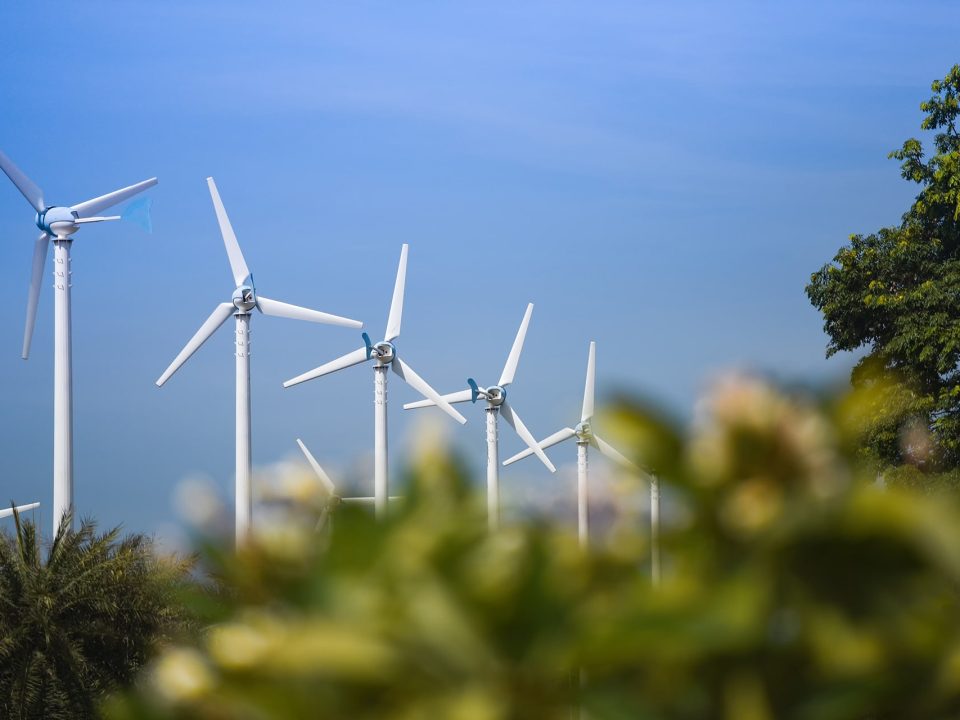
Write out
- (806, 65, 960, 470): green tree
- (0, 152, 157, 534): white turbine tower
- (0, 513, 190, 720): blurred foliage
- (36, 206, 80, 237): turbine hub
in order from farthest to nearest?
(806, 65, 960, 470): green tree < (36, 206, 80, 237): turbine hub < (0, 152, 157, 534): white turbine tower < (0, 513, 190, 720): blurred foliage

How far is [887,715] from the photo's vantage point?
7.27ft

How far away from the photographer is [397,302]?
135 feet

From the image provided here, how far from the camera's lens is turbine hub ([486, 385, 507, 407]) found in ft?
161

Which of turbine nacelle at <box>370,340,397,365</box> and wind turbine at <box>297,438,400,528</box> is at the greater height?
turbine nacelle at <box>370,340,397,365</box>

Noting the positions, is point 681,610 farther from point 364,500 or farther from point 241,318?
point 241,318

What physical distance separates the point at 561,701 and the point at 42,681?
17.7m

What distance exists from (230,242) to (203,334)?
9.85 ft

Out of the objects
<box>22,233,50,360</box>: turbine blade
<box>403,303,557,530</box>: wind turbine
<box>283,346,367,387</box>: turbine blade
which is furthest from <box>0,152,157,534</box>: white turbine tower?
<box>403,303,557,530</box>: wind turbine

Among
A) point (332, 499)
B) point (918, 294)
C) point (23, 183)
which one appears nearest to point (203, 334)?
point (23, 183)

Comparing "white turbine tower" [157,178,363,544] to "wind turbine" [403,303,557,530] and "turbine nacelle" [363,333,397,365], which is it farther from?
"wind turbine" [403,303,557,530]

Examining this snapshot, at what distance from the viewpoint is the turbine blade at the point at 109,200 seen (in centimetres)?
3284

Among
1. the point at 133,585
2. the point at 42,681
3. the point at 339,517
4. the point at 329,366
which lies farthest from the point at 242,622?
the point at 329,366

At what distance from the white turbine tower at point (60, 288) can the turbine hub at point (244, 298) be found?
3800 millimetres

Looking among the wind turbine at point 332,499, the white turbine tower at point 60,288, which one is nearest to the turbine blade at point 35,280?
the white turbine tower at point 60,288
